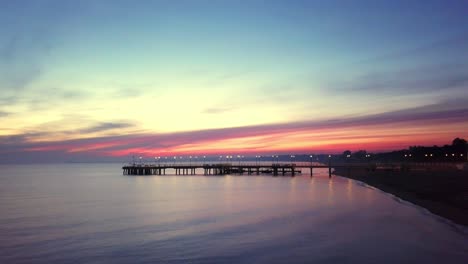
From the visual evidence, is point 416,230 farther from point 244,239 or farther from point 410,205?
point 410,205

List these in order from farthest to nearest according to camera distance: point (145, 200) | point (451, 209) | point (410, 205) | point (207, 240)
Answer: point (145, 200) → point (410, 205) → point (451, 209) → point (207, 240)

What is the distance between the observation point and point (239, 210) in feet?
136

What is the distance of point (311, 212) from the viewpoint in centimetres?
3894

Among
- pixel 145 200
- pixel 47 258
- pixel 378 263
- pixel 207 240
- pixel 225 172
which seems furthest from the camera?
pixel 225 172

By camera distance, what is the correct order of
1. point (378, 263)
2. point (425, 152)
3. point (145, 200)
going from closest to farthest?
1. point (378, 263)
2. point (145, 200)
3. point (425, 152)

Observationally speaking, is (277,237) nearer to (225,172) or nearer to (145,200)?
(145,200)

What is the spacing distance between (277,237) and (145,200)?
28.7 m

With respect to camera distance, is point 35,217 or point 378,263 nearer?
point 378,263

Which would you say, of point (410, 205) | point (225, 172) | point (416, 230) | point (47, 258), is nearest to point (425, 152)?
point (225, 172)

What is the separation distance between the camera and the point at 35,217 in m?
37.8

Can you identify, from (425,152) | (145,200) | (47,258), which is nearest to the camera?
(47,258)

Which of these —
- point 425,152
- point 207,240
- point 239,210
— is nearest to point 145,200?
point 239,210

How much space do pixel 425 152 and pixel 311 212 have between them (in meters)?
147

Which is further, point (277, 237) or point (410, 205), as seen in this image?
point (410, 205)
